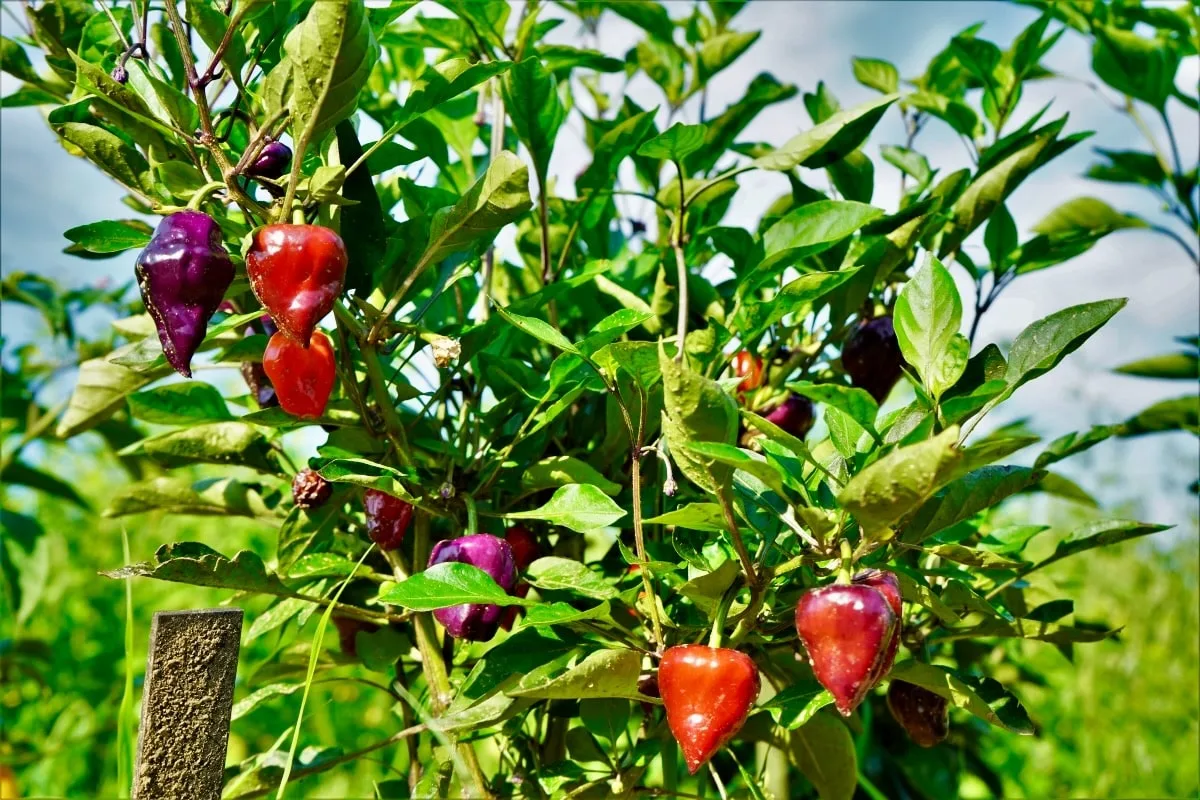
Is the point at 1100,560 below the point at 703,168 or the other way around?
below

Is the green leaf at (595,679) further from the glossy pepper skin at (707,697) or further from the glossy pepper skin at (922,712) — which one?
the glossy pepper skin at (922,712)

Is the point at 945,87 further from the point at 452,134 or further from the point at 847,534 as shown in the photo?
the point at 847,534

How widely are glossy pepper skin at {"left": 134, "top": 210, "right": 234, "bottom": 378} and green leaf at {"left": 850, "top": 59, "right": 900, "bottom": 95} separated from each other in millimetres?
757

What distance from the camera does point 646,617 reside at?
66 centimetres

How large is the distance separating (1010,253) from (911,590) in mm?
438

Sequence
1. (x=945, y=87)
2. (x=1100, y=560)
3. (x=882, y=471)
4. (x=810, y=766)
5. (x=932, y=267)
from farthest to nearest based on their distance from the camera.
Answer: (x=1100, y=560), (x=945, y=87), (x=810, y=766), (x=932, y=267), (x=882, y=471)

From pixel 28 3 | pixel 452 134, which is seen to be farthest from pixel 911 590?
pixel 28 3

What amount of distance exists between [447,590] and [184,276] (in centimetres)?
21

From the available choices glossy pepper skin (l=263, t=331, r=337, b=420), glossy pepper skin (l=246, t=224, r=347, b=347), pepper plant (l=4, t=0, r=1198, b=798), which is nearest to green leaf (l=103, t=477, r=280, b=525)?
pepper plant (l=4, t=0, r=1198, b=798)

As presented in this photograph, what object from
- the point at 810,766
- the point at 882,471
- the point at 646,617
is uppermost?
the point at 882,471

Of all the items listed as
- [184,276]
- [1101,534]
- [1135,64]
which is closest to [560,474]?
[184,276]

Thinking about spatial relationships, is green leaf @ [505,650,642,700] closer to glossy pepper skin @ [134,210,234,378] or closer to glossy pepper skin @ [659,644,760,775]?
glossy pepper skin @ [659,644,760,775]

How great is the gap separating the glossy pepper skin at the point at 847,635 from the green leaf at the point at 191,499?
52cm

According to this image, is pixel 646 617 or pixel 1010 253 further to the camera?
pixel 1010 253
